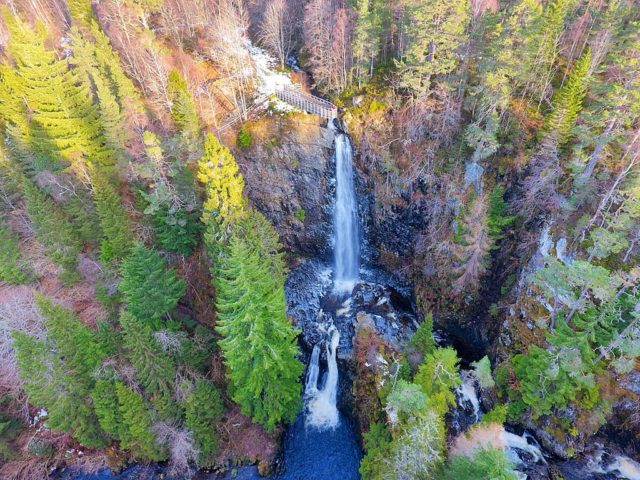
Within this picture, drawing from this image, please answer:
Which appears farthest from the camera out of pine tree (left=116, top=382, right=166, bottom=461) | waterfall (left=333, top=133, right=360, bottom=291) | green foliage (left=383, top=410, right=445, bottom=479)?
waterfall (left=333, top=133, right=360, bottom=291)

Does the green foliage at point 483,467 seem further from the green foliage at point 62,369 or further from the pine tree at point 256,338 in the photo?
the green foliage at point 62,369

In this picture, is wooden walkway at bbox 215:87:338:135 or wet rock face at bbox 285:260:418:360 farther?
wooden walkway at bbox 215:87:338:135

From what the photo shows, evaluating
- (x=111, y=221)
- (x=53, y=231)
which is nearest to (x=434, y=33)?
(x=111, y=221)

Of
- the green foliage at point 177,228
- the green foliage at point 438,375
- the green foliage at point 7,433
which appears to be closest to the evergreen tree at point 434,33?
the green foliage at point 177,228

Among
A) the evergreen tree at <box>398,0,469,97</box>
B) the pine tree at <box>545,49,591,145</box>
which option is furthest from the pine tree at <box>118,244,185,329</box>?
the pine tree at <box>545,49,591,145</box>

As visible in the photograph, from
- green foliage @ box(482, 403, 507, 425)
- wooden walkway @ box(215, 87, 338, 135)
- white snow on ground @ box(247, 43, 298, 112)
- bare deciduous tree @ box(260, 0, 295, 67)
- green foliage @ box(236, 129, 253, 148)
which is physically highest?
bare deciduous tree @ box(260, 0, 295, 67)

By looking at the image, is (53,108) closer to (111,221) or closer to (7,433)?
(111,221)

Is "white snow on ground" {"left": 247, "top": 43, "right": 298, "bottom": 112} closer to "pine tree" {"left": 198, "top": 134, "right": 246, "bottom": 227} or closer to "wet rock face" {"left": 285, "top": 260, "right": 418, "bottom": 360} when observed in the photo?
"pine tree" {"left": 198, "top": 134, "right": 246, "bottom": 227}
